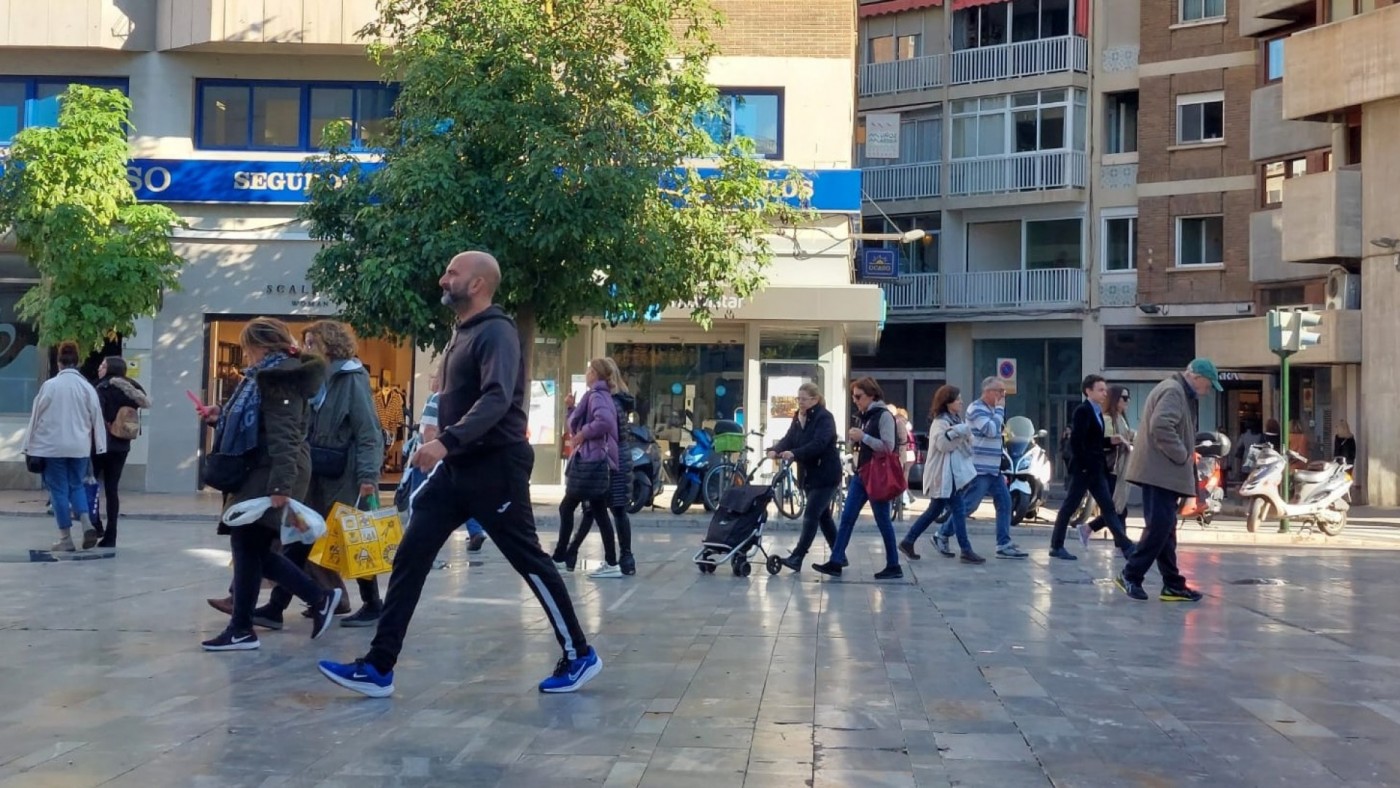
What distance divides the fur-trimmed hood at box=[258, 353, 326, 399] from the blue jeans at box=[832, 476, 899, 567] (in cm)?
531

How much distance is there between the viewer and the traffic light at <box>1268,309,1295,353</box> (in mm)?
20453

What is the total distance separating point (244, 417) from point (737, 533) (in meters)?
5.37

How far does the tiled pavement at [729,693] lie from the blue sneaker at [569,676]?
10 cm

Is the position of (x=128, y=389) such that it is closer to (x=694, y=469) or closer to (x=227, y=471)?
(x=227, y=471)

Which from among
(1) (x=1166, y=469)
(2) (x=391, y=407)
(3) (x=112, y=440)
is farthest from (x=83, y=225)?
(1) (x=1166, y=469)

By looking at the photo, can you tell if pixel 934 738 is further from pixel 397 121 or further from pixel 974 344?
pixel 974 344

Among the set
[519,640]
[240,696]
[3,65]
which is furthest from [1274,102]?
[240,696]

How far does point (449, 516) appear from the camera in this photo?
6582mm

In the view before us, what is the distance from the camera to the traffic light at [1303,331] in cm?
2053

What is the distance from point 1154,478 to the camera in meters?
10.7

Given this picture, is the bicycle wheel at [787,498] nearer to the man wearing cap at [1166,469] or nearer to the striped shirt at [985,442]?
the striped shirt at [985,442]

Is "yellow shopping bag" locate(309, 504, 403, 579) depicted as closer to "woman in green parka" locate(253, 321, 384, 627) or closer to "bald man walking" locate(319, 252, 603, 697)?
"woman in green parka" locate(253, 321, 384, 627)

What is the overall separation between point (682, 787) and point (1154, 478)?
21.1ft

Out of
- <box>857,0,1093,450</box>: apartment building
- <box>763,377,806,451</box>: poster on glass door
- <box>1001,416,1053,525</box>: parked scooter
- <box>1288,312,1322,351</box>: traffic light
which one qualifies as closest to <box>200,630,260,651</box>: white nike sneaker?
<box>1001,416,1053,525</box>: parked scooter
